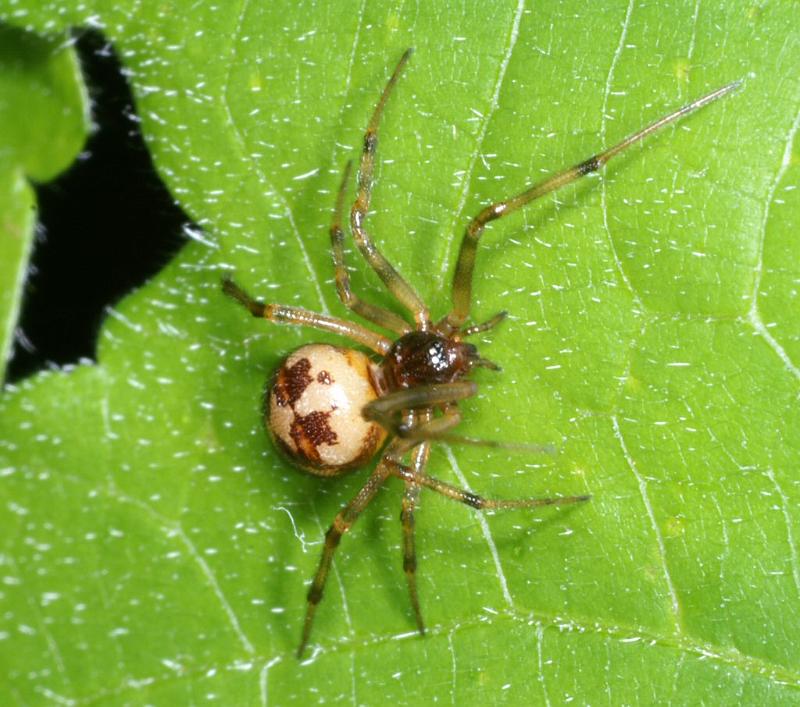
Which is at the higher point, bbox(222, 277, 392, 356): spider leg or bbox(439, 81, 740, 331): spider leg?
bbox(222, 277, 392, 356): spider leg

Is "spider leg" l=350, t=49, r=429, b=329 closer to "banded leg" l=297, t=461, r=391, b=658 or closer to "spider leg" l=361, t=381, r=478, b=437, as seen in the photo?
"spider leg" l=361, t=381, r=478, b=437

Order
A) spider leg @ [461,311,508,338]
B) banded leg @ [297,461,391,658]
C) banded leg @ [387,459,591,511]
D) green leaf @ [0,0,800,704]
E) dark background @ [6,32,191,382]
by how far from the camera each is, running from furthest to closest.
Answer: dark background @ [6,32,191,382]
banded leg @ [297,461,391,658]
spider leg @ [461,311,508,338]
banded leg @ [387,459,591,511]
green leaf @ [0,0,800,704]

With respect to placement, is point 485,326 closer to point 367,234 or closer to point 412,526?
point 367,234

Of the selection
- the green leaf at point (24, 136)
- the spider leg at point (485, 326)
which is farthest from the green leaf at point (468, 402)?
the green leaf at point (24, 136)

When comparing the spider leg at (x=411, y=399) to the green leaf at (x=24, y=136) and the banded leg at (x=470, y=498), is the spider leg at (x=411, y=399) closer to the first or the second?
the banded leg at (x=470, y=498)

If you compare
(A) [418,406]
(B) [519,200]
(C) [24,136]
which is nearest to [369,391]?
(A) [418,406]

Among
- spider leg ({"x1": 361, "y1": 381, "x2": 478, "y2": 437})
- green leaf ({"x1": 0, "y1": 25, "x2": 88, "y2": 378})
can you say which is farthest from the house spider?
green leaf ({"x1": 0, "y1": 25, "x2": 88, "y2": 378})

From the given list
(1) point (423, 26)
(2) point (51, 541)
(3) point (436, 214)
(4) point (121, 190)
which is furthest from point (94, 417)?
(1) point (423, 26)

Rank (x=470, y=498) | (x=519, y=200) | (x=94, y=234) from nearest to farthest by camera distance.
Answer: (x=519, y=200), (x=470, y=498), (x=94, y=234)

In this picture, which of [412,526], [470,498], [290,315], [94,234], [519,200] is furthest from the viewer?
[94,234]
